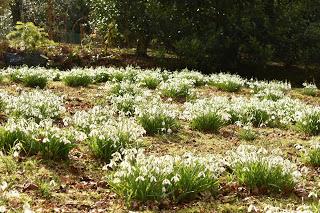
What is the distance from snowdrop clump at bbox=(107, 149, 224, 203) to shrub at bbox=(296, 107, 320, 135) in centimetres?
400

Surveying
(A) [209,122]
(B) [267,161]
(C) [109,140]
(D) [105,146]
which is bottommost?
(A) [209,122]

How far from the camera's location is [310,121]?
9078mm

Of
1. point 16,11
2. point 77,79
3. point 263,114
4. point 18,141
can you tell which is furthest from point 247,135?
point 16,11

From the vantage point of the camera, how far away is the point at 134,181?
5.30 meters

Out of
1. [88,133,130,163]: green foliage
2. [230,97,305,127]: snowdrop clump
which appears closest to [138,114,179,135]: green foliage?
[88,133,130,163]: green foliage

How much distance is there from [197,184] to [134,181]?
2.56 ft

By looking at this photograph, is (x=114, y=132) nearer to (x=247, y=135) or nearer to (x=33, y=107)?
(x=33, y=107)

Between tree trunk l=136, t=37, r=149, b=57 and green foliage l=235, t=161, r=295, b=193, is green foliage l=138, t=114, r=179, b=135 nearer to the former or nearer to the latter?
green foliage l=235, t=161, r=295, b=193

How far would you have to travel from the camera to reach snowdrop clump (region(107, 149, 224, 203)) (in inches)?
208

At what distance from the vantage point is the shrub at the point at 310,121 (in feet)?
29.9

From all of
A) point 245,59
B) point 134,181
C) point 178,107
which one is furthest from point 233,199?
point 245,59

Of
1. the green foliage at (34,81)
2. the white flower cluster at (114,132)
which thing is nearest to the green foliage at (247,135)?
the white flower cluster at (114,132)

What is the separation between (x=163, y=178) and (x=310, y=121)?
15.5ft

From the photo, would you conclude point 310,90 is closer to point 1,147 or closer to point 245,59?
point 245,59
